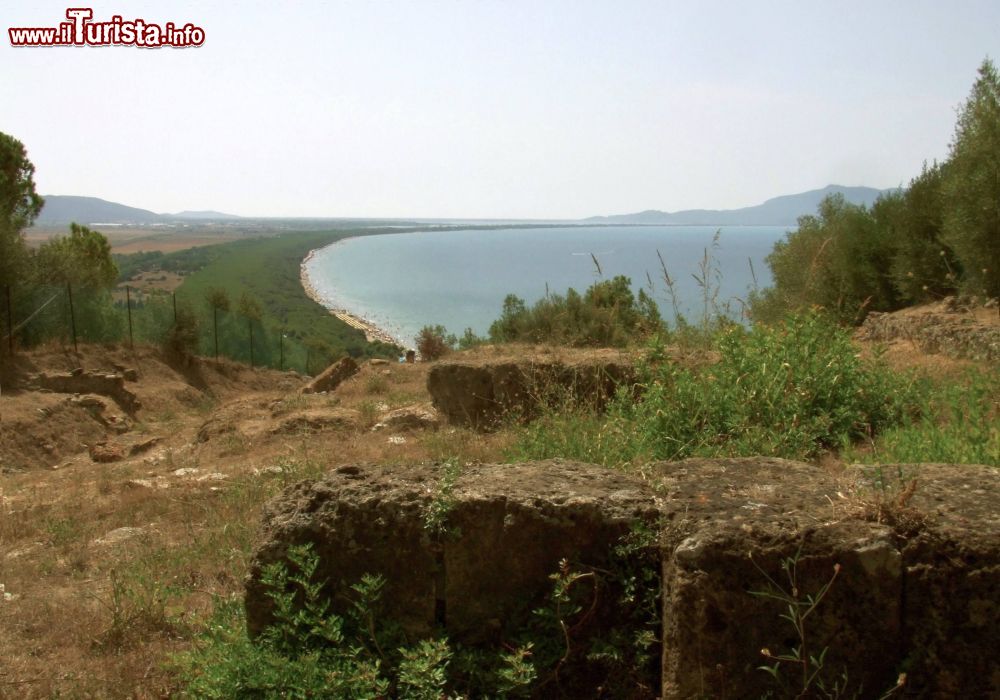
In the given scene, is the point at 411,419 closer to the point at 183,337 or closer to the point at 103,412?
the point at 103,412

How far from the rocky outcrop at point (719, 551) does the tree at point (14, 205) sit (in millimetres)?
18427

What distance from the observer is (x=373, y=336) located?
4581 cm

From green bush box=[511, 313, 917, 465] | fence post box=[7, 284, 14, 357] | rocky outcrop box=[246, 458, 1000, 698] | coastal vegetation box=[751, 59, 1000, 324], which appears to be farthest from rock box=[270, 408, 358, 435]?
fence post box=[7, 284, 14, 357]

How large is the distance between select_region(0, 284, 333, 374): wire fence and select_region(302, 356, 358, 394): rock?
6793 mm

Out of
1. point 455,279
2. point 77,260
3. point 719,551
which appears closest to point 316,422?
point 719,551

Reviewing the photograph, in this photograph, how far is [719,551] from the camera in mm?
2436

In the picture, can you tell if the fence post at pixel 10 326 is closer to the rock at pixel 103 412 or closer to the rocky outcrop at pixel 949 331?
the rock at pixel 103 412

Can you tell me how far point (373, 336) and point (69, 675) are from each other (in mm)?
42735

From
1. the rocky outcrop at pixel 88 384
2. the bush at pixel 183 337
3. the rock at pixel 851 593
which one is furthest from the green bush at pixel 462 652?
the bush at pixel 183 337

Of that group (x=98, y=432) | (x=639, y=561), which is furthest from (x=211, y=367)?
(x=639, y=561)

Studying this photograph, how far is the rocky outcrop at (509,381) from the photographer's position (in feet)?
24.0

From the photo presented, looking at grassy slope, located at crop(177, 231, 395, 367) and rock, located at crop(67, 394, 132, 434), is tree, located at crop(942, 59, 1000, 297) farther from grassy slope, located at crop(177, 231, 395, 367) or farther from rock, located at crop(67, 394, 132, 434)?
grassy slope, located at crop(177, 231, 395, 367)

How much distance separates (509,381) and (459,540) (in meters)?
5.51

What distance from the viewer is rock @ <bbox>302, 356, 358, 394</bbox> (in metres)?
15.7
